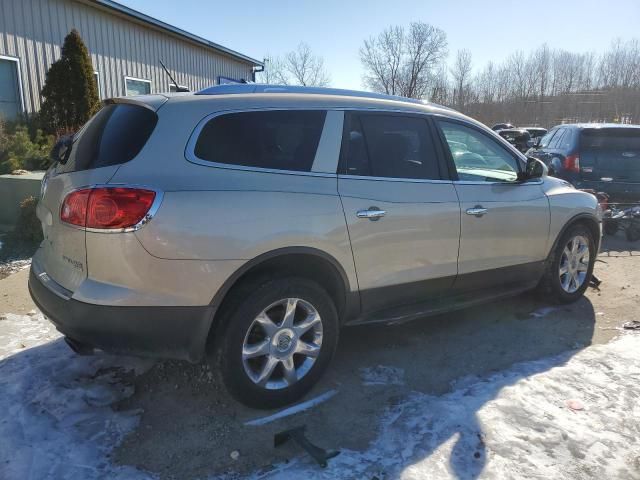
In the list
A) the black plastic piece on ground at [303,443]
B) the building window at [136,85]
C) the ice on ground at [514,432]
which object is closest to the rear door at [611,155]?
the ice on ground at [514,432]

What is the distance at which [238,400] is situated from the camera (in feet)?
9.63

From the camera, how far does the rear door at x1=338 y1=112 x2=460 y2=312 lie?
3205 millimetres

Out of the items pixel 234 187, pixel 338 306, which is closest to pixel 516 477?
pixel 338 306

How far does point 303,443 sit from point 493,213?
2337 millimetres

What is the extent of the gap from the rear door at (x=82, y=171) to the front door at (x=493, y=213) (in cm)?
227

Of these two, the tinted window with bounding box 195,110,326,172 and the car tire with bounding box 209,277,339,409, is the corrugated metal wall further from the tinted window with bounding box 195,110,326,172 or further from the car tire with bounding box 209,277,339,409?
the car tire with bounding box 209,277,339,409

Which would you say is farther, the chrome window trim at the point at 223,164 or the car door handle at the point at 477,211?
the car door handle at the point at 477,211

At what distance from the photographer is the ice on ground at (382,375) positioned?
3.44 m

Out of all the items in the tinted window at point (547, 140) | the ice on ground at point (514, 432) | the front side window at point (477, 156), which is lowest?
the ice on ground at point (514, 432)

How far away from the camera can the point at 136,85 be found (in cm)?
1334

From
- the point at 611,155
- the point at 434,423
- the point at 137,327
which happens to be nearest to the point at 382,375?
the point at 434,423

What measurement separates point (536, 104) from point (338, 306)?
4898cm

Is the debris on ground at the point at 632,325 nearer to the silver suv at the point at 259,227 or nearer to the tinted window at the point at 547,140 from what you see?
the silver suv at the point at 259,227

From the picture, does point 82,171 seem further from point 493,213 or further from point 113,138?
point 493,213
